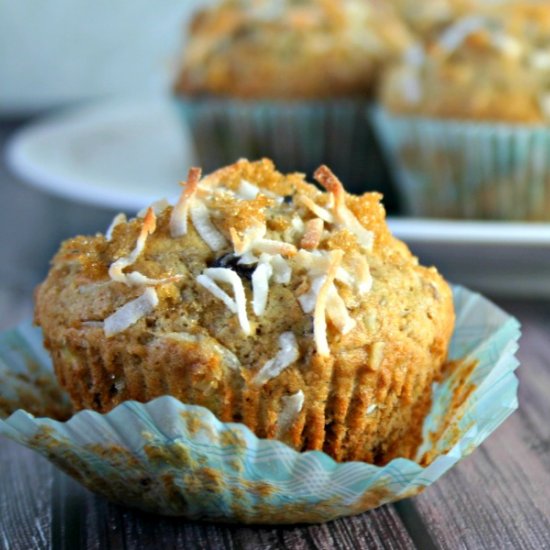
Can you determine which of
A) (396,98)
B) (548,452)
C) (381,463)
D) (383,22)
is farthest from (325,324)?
(383,22)

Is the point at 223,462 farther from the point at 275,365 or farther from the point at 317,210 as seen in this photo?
the point at 317,210

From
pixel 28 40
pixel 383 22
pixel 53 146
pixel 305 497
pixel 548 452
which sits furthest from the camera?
pixel 28 40

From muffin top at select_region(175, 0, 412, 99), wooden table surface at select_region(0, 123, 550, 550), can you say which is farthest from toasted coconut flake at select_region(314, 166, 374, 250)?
muffin top at select_region(175, 0, 412, 99)

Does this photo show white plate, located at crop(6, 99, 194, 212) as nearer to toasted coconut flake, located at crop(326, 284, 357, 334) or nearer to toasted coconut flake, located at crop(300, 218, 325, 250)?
toasted coconut flake, located at crop(300, 218, 325, 250)

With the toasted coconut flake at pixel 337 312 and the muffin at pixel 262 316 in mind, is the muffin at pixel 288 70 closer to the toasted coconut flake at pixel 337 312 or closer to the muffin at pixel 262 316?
the muffin at pixel 262 316

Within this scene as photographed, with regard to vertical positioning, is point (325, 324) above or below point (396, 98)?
above

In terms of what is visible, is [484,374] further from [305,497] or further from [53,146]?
[53,146]

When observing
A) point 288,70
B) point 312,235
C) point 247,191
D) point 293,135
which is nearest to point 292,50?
point 288,70
